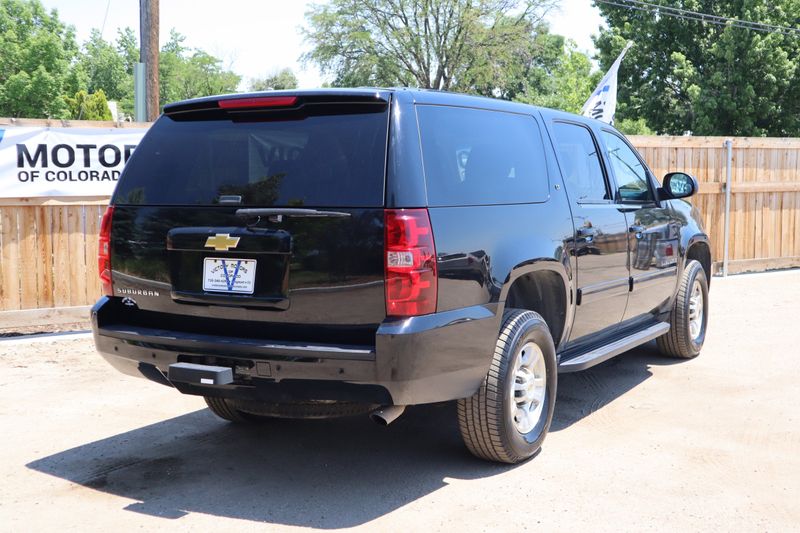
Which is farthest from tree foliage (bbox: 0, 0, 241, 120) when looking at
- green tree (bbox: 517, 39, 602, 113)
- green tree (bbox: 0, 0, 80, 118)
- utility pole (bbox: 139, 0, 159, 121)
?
utility pole (bbox: 139, 0, 159, 121)

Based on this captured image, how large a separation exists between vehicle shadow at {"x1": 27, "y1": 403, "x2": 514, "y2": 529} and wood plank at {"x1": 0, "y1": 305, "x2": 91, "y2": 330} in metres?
3.42

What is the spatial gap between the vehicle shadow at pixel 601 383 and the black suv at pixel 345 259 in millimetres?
928

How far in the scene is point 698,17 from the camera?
1280 inches

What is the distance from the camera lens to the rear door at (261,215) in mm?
3846

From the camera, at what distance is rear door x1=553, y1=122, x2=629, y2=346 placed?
525 centimetres

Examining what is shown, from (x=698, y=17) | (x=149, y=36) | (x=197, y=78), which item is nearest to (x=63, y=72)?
(x=197, y=78)

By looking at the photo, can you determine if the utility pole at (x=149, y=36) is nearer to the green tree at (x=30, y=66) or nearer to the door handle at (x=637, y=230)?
the door handle at (x=637, y=230)

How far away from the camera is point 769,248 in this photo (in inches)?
533

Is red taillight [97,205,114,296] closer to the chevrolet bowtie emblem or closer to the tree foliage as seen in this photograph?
the chevrolet bowtie emblem

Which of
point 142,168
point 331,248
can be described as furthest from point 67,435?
point 331,248

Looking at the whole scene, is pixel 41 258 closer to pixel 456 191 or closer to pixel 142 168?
pixel 142 168

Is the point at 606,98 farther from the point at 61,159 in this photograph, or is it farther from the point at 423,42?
the point at 423,42

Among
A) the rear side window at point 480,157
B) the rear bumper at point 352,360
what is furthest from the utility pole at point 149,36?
the rear bumper at point 352,360

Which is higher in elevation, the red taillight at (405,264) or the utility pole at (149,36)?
the utility pole at (149,36)
